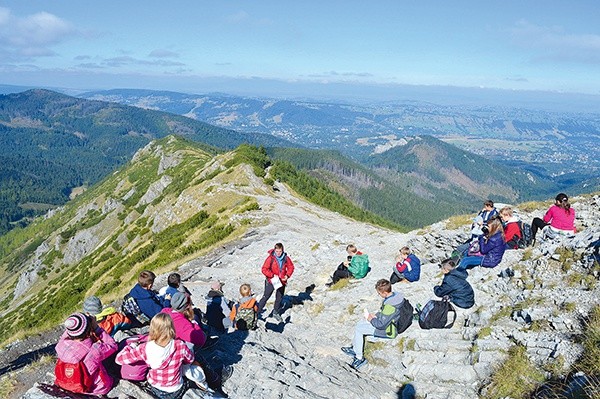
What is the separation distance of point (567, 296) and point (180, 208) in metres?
59.8

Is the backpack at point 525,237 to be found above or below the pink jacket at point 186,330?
above

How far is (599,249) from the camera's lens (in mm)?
12484

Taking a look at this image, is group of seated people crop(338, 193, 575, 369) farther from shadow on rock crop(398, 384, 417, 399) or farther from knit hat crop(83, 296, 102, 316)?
knit hat crop(83, 296, 102, 316)

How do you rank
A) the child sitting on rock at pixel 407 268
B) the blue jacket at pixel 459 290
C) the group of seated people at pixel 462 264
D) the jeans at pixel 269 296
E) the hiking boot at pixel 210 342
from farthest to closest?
the child sitting on rock at pixel 407 268 → the jeans at pixel 269 296 → the blue jacket at pixel 459 290 → the group of seated people at pixel 462 264 → the hiking boot at pixel 210 342

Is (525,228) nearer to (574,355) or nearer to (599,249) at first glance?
(599,249)

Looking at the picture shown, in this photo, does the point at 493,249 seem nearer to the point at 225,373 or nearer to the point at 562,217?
the point at 562,217

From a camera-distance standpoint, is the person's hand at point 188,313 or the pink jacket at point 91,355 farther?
the person's hand at point 188,313

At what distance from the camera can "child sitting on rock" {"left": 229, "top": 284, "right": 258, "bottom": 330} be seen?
44.0 feet

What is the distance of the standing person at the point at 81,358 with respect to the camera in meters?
7.69

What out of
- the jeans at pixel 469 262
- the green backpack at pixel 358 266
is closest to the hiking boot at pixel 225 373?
the jeans at pixel 469 262

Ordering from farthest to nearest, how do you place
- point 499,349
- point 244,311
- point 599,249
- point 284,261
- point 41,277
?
point 41,277
point 284,261
point 244,311
point 599,249
point 499,349

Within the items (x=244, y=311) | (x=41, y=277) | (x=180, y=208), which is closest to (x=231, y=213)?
(x=180, y=208)

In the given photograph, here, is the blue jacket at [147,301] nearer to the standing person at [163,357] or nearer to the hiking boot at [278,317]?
the standing person at [163,357]

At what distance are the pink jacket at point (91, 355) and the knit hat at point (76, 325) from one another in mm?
242
